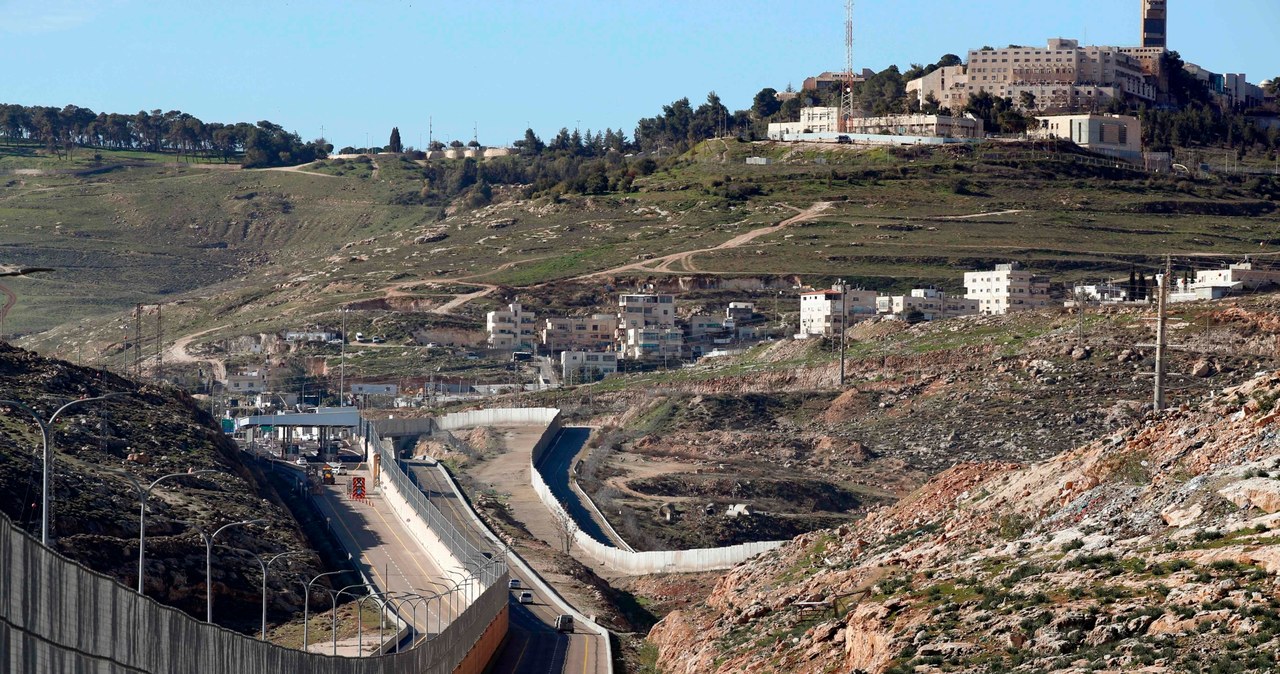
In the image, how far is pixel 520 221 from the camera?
574 feet

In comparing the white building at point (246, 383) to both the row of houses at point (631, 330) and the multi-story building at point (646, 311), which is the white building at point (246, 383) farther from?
the multi-story building at point (646, 311)

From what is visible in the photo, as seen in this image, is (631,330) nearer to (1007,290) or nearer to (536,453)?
(1007,290)

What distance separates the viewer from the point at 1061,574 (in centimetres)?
3278

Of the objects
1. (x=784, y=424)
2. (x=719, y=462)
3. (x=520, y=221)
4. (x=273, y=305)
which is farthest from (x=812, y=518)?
(x=520, y=221)

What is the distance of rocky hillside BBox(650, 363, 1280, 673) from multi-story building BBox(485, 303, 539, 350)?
3261 inches

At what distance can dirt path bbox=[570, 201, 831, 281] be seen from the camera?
148125 millimetres

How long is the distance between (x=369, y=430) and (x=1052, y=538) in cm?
5634

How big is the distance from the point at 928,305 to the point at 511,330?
26744mm

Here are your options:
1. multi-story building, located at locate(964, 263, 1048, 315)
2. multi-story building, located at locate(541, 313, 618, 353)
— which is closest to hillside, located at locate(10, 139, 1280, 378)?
multi-story building, located at locate(541, 313, 618, 353)

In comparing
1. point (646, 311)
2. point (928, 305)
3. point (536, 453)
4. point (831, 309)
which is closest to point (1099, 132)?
point (928, 305)

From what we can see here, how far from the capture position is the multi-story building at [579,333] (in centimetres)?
13475

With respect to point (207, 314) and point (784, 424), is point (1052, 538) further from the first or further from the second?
point (207, 314)

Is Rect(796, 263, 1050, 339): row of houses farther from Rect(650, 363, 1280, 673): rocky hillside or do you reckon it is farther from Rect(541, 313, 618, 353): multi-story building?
Rect(650, 363, 1280, 673): rocky hillside

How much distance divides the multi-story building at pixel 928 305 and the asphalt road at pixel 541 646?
64.7 metres
